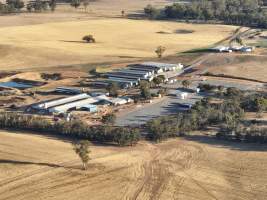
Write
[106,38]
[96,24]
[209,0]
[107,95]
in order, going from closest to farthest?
[107,95]
[106,38]
[96,24]
[209,0]

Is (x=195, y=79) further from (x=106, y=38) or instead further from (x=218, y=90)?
(x=106, y=38)

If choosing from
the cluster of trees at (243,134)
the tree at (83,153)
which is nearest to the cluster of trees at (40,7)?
the cluster of trees at (243,134)

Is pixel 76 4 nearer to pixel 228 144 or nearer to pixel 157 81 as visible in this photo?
pixel 157 81

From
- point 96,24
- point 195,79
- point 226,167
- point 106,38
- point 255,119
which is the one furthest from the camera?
point 96,24

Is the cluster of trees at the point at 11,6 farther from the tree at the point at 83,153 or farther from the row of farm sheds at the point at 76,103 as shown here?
the tree at the point at 83,153

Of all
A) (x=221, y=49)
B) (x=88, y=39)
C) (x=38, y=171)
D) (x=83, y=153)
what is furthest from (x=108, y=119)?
(x=88, y=39)

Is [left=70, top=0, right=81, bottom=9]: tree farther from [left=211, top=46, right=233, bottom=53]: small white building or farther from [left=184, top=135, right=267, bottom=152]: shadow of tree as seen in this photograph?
[left=184, top=135, right=267, bottom=152]: shadow of tree

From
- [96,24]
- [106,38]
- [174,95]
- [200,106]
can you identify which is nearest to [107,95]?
[174,95]
